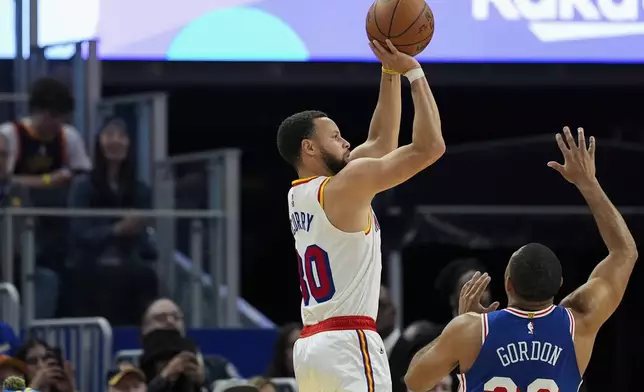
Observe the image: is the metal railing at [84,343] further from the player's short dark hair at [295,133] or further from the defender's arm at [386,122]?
the player's short dark hair at [295,133]

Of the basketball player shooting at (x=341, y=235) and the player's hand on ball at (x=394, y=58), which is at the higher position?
the player's hand on ball at (x=394, y=58)

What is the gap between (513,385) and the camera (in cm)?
624

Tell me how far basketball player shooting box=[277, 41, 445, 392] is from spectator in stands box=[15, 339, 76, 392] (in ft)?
8.90

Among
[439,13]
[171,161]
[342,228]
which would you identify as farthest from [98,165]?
A: [342,228]

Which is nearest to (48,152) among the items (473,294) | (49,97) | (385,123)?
(49,97)

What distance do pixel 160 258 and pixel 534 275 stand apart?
5.41 meters

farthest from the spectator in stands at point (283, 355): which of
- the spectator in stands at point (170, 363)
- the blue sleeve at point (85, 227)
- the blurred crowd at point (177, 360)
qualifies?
the blue sleeve at point (85, 227)

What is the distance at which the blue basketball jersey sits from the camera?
246 inches

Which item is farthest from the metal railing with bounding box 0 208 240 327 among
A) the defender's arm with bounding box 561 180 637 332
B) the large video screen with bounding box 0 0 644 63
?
the defender's arm with bounding box 561 180 637 332

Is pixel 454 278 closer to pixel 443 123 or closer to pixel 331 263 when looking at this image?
pixel 331 263

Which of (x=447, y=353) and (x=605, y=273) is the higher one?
(x=605, y=273)

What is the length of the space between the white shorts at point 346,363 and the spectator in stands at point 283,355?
3658mm

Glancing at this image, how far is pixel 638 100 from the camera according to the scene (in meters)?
15.0

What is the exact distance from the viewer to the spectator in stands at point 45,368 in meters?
8.88
